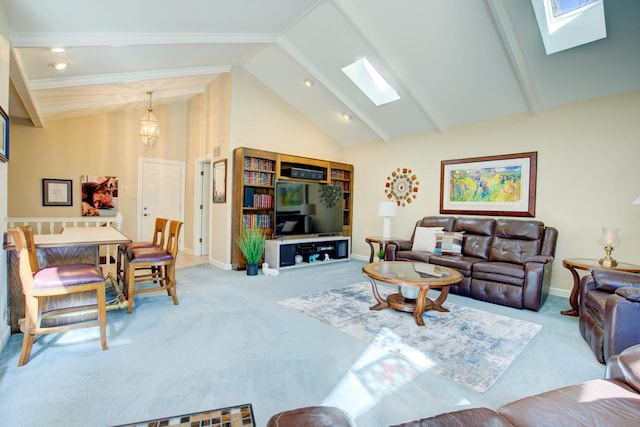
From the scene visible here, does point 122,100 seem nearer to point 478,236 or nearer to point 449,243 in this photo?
point 449,243

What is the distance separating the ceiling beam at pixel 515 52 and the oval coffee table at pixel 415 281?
8.19 feet

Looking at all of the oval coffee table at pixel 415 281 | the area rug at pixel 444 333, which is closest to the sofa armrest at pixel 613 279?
the area rug at pixel 444 333

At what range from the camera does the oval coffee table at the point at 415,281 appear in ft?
9.45

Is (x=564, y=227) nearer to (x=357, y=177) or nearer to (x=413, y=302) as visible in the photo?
(x=413, y=302)

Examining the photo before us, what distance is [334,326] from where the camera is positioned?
2809 millimetres

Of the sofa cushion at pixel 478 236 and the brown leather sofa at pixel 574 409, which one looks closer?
the brown leather sofa at pixel 574 409

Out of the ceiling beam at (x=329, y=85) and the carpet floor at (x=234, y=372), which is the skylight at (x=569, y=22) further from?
the carpet floor at (x=234, y=372)

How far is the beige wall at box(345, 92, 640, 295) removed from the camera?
11.9ft

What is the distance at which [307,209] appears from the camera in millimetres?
5551

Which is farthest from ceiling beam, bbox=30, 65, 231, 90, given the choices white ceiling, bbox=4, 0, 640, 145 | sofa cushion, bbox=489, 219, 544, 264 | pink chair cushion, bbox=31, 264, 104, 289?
sofa cushion, bbox=489, 219, 544, 264

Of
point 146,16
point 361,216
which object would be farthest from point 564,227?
point 146,16

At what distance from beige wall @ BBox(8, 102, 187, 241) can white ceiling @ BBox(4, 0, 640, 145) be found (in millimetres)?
376

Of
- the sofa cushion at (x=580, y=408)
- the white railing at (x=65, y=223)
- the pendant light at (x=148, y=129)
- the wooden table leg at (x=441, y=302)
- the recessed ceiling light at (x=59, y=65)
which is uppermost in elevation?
the recessed ceiling light at (x=59, y=65)

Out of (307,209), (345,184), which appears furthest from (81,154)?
(345,184)
